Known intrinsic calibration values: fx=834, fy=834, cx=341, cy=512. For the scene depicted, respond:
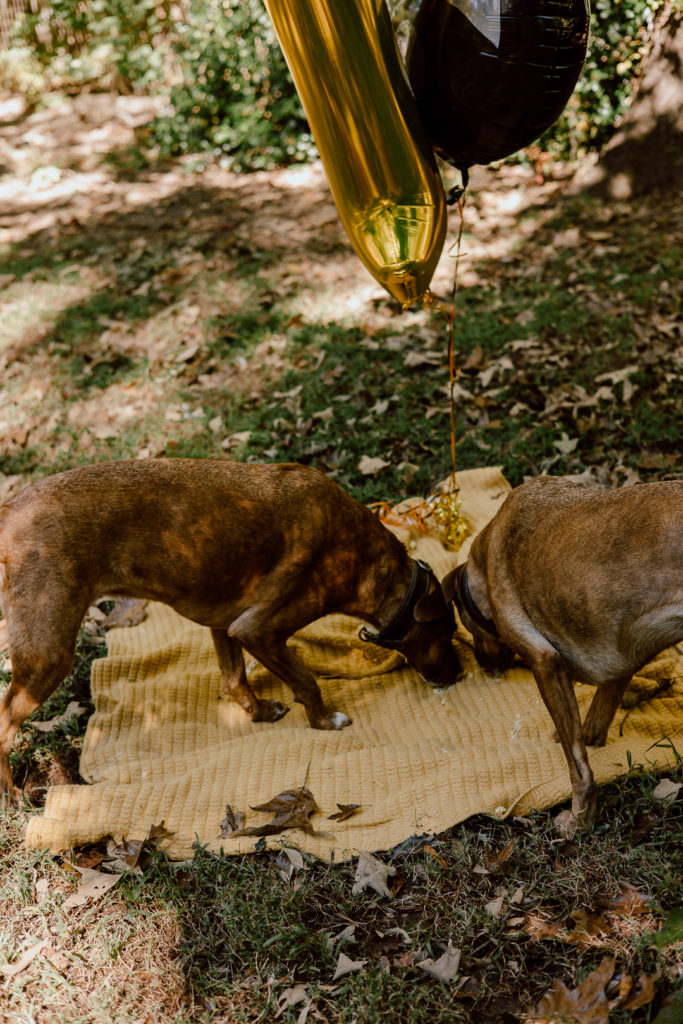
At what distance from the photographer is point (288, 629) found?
4289mm

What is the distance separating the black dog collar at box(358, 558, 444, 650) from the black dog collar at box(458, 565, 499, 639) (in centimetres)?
33

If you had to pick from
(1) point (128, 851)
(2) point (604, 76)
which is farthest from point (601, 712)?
(2) point (604, 76)

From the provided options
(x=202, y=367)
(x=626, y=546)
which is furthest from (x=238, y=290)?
(x=626, y=546)

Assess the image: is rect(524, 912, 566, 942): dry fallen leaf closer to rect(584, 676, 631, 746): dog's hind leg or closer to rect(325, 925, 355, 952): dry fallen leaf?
rect(325, 925, 355, 952): dry fallen leaf

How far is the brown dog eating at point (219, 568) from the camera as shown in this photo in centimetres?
377

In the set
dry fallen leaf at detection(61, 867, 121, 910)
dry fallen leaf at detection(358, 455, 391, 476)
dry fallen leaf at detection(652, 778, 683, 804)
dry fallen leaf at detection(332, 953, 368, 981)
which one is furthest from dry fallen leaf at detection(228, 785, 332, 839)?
dry fallen leaf at detection(358, 455, 391, 476)

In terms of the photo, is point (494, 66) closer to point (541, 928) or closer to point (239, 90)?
point (541, 928)

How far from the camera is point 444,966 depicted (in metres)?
3.01

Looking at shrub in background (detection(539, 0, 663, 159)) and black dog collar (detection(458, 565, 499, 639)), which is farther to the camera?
shrub in background (detection(539, 0, 663, 159))

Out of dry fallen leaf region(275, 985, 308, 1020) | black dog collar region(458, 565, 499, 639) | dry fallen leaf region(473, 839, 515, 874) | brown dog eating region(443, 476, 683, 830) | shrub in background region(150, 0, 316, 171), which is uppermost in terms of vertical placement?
shrub in background region(150, 0, 316, 171)

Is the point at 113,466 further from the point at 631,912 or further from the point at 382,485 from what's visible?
the point at 631,912

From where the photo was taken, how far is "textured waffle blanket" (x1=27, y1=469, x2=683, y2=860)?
12.2 feet

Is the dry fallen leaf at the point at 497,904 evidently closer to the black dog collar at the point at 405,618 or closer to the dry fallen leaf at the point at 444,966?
the dry fallen leaf at the point at 444,966

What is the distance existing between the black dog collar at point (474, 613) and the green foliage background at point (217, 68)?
4.05 m
